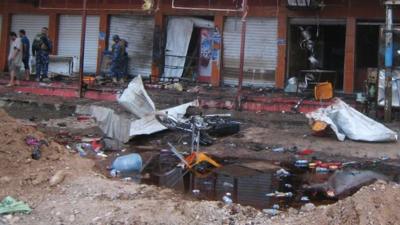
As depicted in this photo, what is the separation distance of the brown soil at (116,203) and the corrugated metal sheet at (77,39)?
13.9 meters

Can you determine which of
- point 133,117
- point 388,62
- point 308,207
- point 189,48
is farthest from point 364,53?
point 308,207

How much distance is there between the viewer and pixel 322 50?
757 inches

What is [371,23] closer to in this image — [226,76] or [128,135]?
[226,76]

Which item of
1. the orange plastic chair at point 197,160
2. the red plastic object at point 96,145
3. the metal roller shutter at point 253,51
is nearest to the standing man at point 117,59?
the metal roller shutter at point 253,51

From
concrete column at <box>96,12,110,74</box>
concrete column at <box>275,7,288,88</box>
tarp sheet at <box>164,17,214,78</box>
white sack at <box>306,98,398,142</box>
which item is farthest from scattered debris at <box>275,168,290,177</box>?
concrete column at <box>96,12,110,74</box>

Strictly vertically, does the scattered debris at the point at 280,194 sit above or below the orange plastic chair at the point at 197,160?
below

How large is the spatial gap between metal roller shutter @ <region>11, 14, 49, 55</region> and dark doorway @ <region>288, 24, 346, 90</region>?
966cm

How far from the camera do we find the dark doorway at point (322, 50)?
745 inches

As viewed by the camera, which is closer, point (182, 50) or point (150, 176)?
point (150, 176)

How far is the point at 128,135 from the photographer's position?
12.0 meters

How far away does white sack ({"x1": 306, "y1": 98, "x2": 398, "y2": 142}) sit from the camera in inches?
453

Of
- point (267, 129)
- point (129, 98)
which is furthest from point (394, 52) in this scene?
point (129, 98)

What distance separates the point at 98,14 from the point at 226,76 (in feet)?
17.9

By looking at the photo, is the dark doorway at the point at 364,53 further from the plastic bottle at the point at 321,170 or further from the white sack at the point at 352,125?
the plastic bottle at the point at 321,170
